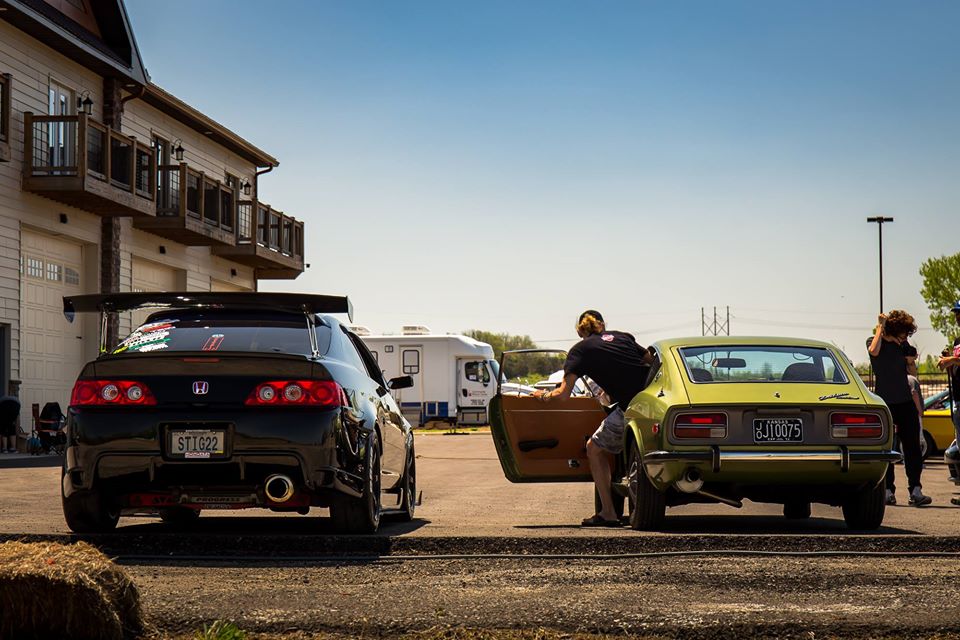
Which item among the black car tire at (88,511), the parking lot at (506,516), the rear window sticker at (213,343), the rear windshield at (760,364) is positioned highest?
the rear window sticker at (213,343)

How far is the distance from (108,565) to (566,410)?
624cm

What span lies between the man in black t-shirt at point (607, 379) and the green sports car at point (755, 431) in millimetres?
346

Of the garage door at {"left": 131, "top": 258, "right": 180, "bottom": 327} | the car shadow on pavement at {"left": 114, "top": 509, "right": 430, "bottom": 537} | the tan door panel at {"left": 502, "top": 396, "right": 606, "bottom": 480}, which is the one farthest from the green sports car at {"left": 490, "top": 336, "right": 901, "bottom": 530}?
the garage door at {"left": 131, "top": 258, "right": 180, "bottom": 327}

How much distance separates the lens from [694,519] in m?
10.9

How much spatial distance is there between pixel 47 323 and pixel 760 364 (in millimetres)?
19058

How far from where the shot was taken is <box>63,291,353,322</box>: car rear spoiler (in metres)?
8.94

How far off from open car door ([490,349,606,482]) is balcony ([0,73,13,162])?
49.6ft

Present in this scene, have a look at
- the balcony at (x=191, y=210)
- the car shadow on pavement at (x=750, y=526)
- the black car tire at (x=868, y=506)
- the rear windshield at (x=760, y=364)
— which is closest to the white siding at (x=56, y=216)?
the balcony at (x=191, y=210)

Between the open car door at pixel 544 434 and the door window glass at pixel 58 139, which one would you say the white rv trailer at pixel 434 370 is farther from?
the open car door at pixel 544 434

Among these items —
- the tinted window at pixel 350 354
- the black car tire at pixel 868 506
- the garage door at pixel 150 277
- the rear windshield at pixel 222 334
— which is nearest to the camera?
the rear windshield at pixel 222 334

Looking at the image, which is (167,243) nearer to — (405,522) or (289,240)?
(289,240)

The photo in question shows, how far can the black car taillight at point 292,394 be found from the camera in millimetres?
8125

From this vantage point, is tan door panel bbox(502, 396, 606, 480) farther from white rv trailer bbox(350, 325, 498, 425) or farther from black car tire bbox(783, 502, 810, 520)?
white rv trailer bbox(350, 325, 498, 425)

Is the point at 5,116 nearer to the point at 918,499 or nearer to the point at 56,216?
the point at 56,216
